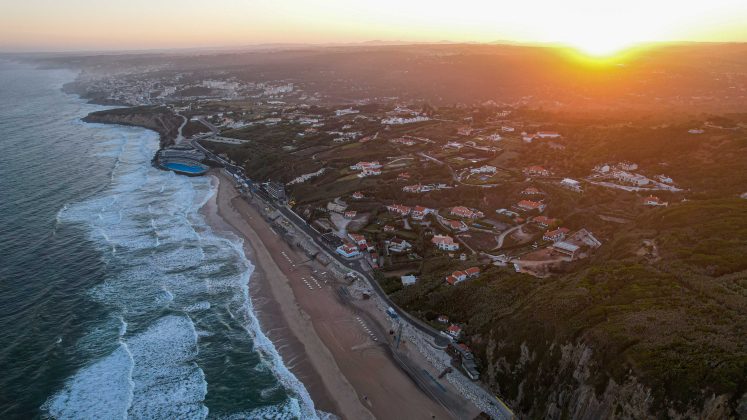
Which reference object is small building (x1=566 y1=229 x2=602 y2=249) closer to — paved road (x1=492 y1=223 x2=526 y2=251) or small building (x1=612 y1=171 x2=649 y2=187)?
paved road (x1=492 y1=223 x2=526 y2=251)

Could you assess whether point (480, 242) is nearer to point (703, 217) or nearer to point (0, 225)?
point (703, 217)

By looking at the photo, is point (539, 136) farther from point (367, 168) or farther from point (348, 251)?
point (348, 251)

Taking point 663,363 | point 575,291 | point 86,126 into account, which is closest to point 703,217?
point 575,291

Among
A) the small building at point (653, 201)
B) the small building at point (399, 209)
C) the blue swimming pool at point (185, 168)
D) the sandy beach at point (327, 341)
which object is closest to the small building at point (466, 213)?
the small building at point (399, 209)

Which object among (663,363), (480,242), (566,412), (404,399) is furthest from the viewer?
(480,242)

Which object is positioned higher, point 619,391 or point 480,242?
point 619,391

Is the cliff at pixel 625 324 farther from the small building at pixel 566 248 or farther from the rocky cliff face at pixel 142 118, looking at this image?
the rocky cliff face at pixel 142 118

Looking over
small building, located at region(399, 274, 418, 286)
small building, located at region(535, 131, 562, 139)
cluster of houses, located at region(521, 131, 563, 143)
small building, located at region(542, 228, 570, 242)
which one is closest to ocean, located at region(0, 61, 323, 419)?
small building, located at region(399, 274, 418, 286)
